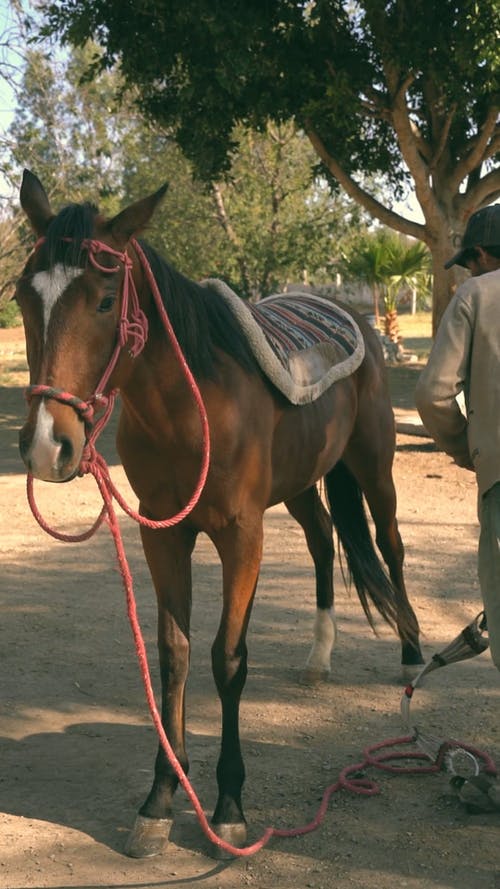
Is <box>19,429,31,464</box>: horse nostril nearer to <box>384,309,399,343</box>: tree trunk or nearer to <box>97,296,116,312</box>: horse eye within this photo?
<box>97,296,116,312</box>: horse eye

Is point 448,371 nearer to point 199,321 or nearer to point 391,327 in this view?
point 199,321

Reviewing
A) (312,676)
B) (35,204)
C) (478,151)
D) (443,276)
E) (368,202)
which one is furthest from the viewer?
(368,202)

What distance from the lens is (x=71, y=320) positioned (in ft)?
8.75

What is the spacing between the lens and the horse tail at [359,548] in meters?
4.72

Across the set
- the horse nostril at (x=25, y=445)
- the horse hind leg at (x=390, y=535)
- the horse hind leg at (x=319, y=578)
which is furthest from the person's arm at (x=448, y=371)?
the horse hind leg at (x=319, y=578)

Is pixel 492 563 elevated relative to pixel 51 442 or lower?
lower

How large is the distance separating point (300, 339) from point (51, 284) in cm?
168

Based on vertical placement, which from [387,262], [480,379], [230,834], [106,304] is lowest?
[230,834]

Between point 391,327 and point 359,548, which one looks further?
point 391,327

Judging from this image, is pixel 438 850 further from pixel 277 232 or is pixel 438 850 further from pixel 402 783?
pixel 277 232

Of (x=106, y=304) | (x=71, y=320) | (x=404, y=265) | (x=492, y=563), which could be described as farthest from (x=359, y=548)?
(x=404, y=265)

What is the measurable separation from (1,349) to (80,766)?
87.1ft

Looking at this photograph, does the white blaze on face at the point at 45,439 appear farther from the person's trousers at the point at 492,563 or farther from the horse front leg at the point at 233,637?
the person's trousers at the point at 492,563

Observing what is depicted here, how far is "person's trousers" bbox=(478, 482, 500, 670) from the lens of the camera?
295cm
